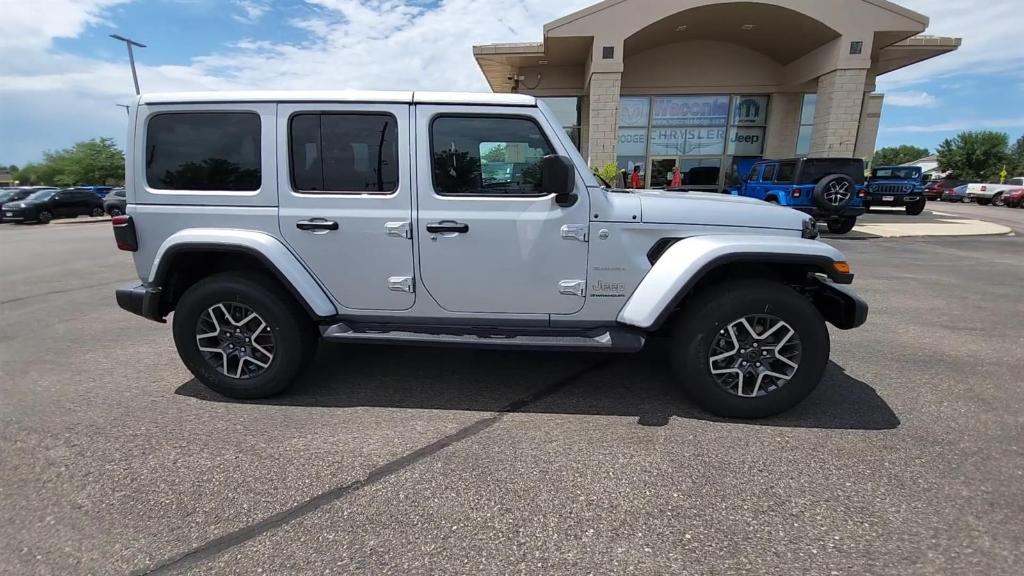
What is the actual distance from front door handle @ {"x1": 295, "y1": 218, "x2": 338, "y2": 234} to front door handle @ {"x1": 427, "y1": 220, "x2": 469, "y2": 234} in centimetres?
64

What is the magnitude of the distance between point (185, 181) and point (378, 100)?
57.0 inches

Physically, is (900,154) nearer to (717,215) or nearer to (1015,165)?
(1015,165)

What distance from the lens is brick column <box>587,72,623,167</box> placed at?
48.5ft

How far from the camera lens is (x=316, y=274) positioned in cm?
339

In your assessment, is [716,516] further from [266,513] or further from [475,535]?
[266,513]

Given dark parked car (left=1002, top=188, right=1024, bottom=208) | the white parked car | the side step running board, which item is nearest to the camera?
the side step running board

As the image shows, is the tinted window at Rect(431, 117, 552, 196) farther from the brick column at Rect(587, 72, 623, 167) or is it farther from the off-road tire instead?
the off-road tire

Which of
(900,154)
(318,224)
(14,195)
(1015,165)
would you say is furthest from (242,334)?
(900,154)

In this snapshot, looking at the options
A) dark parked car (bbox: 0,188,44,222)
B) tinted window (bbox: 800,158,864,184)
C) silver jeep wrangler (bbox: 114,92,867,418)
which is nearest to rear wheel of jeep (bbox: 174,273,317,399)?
silver jeep wrangler (bbox: 114,92,867,418)

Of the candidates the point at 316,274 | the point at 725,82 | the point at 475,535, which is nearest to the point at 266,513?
the point at 475,535

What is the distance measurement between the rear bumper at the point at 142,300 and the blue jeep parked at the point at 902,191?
2143cm

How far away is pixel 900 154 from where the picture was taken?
397 feet

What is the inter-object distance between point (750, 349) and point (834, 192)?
1116cm

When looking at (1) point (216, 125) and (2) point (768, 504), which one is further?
(1) point (216, 125)
